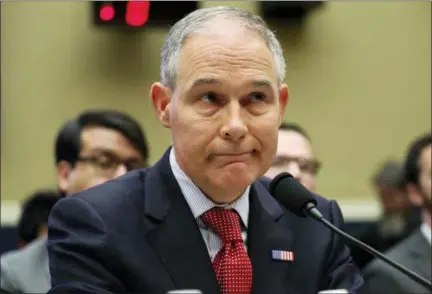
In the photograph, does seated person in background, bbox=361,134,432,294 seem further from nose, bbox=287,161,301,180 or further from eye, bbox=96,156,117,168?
eye, bbox=96,156,117,168

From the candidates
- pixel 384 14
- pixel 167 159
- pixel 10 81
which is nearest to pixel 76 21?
pixel 10 81

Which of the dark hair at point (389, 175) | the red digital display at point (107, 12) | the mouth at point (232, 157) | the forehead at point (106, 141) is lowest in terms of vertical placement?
the dark hair at point (389, 175)

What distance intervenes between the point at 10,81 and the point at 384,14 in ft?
8.26

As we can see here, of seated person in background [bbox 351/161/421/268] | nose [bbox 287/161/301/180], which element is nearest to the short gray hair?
nose [bbox 287/161/301/180]

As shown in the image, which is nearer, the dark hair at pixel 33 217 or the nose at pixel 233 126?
the nose at pixel 233 126

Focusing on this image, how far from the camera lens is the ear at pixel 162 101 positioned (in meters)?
2.31

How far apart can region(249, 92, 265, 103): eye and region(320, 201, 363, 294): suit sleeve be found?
0.41 meters

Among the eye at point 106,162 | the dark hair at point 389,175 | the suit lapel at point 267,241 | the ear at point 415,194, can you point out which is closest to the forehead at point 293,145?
the eye at point 106,162

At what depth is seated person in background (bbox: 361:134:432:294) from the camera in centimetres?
389

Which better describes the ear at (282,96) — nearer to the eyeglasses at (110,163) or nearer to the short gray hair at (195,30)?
the short gray hair at (195,30)

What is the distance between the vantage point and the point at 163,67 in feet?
7.60

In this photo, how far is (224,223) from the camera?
229 centimetres

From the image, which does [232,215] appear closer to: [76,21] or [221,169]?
[221,169]

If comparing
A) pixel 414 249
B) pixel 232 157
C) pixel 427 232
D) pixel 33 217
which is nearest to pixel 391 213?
pixel 427 232
